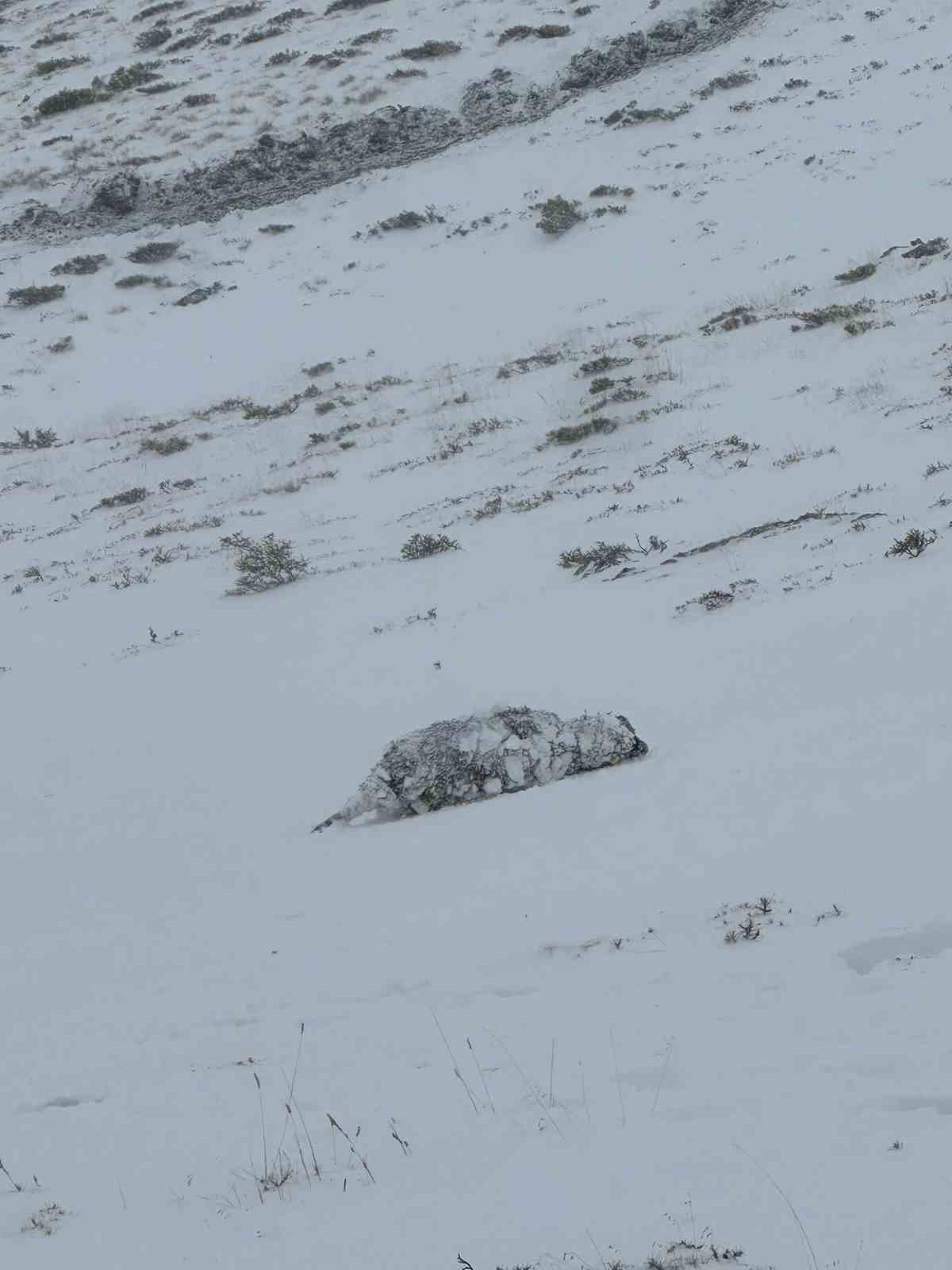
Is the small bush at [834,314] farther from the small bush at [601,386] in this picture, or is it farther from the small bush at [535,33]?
the small bush at [535,33]

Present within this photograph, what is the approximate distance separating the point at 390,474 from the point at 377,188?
63.3 ft

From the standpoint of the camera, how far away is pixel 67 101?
37.0 m

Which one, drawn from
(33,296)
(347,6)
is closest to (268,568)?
(33,296)

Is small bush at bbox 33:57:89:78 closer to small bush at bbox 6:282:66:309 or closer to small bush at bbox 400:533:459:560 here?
small bush at bbox 6:282:66:309

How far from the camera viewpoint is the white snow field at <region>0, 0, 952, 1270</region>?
3000 millimetres

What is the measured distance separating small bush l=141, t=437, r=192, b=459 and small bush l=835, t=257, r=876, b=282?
1401cm

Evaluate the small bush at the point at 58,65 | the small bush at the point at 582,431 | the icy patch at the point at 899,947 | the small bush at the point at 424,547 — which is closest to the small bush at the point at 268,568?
the small bush at the point at 424,547

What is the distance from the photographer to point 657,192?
2662 centimetres

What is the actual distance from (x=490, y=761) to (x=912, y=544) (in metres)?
4.16

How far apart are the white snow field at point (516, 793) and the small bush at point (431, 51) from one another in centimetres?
1574

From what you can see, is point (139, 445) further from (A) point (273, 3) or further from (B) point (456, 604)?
(A) point (273, 3)

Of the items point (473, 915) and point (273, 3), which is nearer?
point (473, 915)

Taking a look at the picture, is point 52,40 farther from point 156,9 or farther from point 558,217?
point 558,217

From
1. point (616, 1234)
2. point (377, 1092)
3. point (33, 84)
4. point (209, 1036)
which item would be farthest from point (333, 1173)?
point (33, 84)
